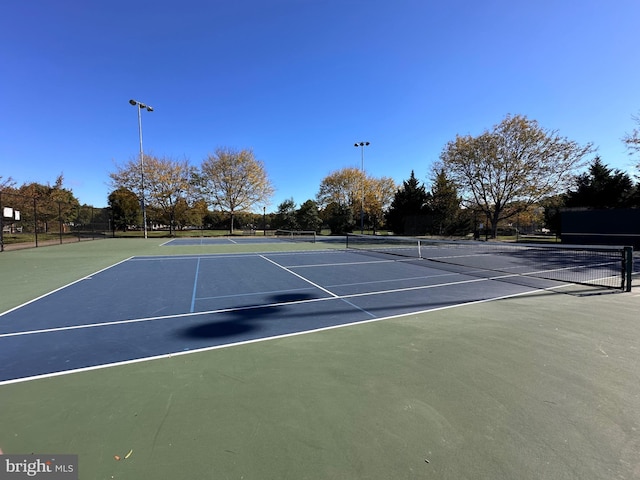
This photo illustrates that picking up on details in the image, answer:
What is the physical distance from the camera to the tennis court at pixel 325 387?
85.8 inches

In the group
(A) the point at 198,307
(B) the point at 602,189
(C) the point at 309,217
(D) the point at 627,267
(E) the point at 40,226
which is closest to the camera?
(A) the point at 198,307

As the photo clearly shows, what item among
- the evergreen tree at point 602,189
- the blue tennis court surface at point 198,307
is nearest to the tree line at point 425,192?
the evergreen tree at point 602,189

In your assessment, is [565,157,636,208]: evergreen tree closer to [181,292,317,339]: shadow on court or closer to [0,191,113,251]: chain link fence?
[181,292,317,339]: shadow on court

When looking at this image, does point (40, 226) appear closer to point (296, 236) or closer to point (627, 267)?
point (296, 236)

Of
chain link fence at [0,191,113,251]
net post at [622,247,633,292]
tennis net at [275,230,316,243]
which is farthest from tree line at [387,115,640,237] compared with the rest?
chain link fence at [0,191,113,251]

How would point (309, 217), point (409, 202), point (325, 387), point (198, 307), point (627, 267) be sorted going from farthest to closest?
point (309, 217) → point (409, 202) → point (627, 267) → point (198, 307) → point (325, 387)

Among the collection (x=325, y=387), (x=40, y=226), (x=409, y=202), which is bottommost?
(x=325, y=387)

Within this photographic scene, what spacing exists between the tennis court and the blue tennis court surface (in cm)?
5

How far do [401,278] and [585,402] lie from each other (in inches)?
270

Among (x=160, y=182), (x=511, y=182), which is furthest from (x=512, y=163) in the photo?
(x=160, y=182)

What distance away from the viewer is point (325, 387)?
3.16 meters

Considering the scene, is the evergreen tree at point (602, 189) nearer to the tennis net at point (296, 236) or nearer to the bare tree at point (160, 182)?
the tennis net at point (296, 236)

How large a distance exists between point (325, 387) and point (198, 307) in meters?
4.04

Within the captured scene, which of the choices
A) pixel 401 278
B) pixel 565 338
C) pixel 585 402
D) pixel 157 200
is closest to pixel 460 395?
pixel 585 402
